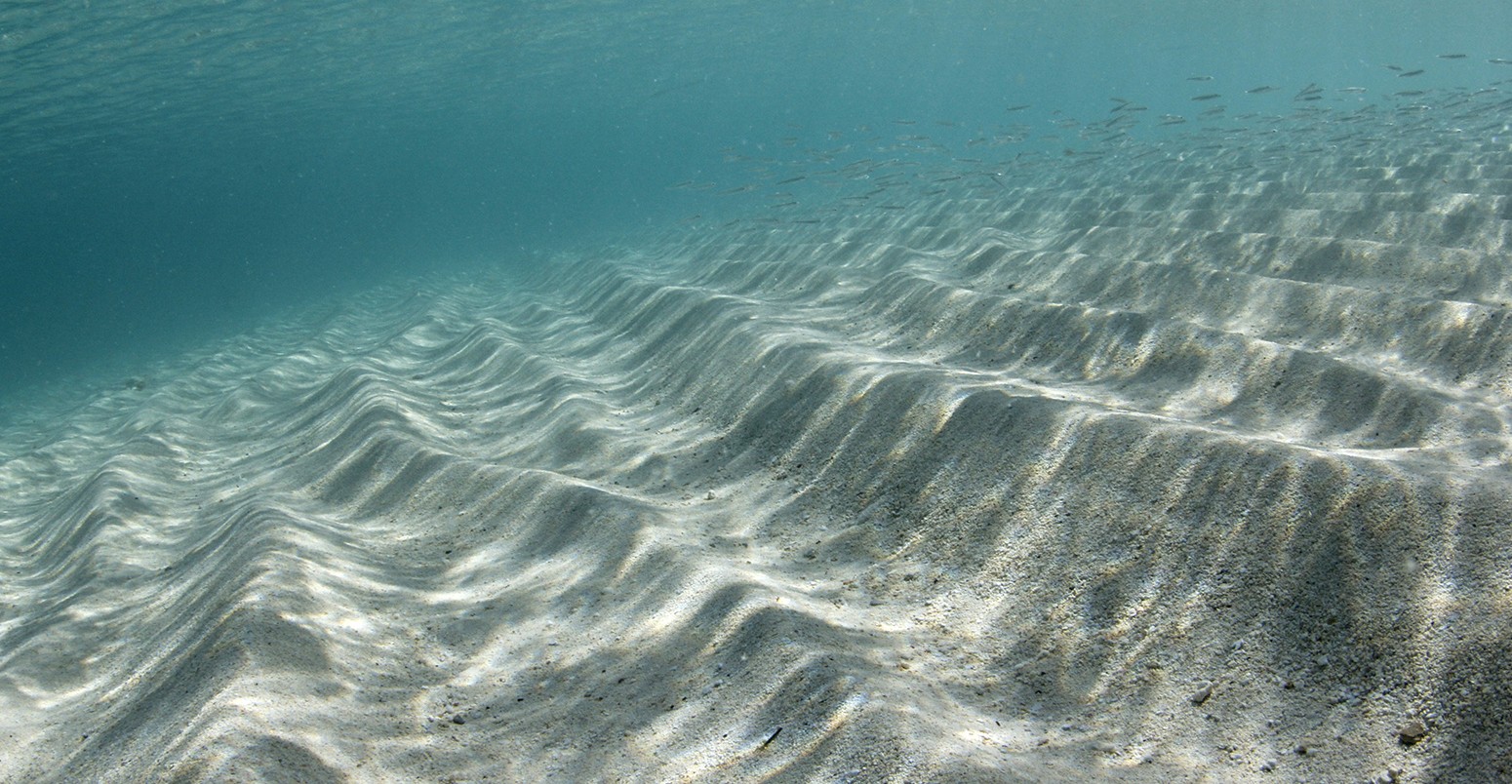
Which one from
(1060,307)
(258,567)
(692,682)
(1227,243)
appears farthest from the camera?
(1227,243)

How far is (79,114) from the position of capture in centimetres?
2808

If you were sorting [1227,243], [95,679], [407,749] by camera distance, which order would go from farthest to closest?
[1227,243]
[95,679]
[407,749]

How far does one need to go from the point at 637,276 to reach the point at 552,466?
8618 millimetres

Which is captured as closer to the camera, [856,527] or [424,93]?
[856,527]

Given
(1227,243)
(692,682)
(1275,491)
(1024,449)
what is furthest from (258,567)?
(1227,243)

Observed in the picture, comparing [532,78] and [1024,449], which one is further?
[532,78]

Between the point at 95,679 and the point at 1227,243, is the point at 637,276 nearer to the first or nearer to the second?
the point at 1227,243

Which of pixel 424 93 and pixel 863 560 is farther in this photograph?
pixel 424 93

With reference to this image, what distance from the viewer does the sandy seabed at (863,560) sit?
2424mm

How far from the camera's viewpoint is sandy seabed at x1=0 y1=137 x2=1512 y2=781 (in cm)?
242

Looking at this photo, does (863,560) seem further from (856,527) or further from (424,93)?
(424,93)

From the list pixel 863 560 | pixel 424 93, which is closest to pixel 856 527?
pixel 863 560

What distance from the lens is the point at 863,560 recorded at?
3781 millimetres

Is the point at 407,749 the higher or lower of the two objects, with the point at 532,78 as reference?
lower
